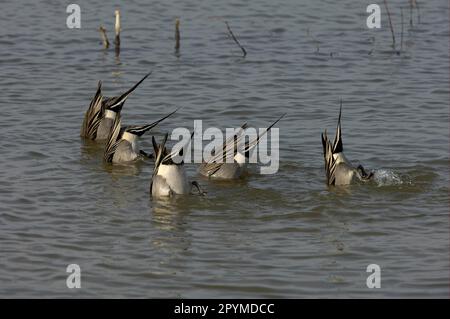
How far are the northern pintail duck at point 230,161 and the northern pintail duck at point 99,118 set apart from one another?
1.87 metres

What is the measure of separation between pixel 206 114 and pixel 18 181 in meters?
3.24

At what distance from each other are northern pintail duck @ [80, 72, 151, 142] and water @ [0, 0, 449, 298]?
0.20 metres

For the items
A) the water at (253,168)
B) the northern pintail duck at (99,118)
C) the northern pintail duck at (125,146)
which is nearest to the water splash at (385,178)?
the water at (253,168)

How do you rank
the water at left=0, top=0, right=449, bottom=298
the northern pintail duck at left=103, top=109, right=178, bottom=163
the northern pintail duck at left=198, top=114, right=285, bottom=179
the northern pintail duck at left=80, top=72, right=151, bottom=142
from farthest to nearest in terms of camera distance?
the northern pintail duck at left=80, top=72, right=151, bottom=142, the northern pintail duck at left=103, top=109, right=178, bottom=163, the northern pintail duck at left=198, top=114, right=285, bottom=179, the water at left=0, top=0, right=449, bottom=298

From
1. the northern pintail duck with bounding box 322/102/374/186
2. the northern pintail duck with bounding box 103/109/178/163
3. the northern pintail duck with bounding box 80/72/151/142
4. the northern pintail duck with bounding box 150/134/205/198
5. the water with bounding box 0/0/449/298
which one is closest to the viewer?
the water with bounding box 0/0/449/298


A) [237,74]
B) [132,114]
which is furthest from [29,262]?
[237,74]

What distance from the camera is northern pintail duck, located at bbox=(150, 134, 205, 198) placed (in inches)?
407

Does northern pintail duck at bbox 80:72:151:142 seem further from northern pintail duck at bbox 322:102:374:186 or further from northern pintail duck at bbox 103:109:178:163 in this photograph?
northern pintail duck at bbox 322:102:374:186

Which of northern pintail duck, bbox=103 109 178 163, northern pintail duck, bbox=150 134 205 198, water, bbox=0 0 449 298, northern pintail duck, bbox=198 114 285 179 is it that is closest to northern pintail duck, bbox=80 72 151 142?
water, bbox=0 0 449 298

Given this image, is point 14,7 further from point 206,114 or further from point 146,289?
point 146,289

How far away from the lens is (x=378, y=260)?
8.67 m

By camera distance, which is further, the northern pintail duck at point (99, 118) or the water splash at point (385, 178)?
the northern pintail duck at point (99, 118)

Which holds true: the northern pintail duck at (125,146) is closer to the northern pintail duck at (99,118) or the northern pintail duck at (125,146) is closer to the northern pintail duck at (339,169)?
the northern pintail duck at (99,118)

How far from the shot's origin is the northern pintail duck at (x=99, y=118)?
12.8 meters
